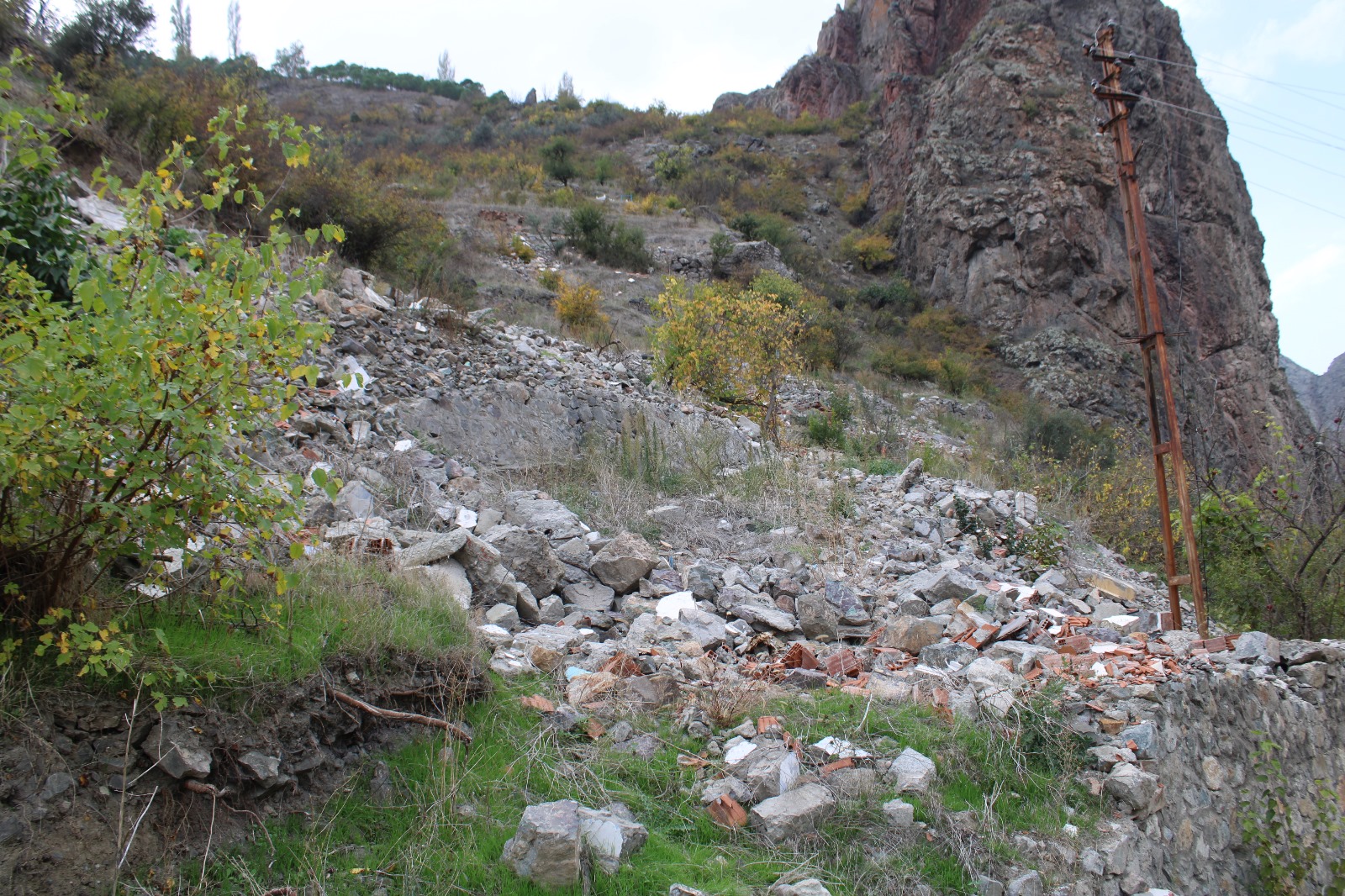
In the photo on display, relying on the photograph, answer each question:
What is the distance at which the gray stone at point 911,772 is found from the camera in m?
2.87

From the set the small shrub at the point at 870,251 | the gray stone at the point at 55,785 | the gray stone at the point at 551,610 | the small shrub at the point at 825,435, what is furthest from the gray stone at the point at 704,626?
the small shrub at the point at 870,251

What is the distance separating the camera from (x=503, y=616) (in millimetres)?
4289

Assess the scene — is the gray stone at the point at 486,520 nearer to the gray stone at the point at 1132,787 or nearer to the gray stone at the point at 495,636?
the gray stone at the point at 495,636

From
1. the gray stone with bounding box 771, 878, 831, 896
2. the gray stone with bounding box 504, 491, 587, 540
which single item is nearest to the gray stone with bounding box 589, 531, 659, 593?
the gray stone with bounding box 504, 491, 587, 540

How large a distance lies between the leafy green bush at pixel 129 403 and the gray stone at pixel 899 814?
2.21 metres

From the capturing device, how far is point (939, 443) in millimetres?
13320

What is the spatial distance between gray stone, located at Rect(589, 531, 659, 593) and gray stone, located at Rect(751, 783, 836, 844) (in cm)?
251

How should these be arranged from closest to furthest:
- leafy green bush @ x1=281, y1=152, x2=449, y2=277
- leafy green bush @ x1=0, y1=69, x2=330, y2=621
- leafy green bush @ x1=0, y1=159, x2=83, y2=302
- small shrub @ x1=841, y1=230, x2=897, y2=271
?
leafy green bush @ x1=0, y1=69, x2=330, y2=621 → leafy green bush @ x1=0, y1=159, x2=83, y2=302 → leafy green bush @ x1=281, y1=152, x2=449, y2=277 → small shrub @ x1=841, y1=230, x2=897, y2=271

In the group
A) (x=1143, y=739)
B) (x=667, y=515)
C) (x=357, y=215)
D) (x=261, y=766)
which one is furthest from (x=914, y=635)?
(x=357, y=215)

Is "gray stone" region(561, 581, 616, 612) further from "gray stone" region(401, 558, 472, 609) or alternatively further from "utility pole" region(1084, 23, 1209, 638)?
"utility pole" region(1084, 23, 1209, 638)

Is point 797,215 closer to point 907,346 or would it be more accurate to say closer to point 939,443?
point 907,346

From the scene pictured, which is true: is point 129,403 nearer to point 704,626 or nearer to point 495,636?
point 495,636

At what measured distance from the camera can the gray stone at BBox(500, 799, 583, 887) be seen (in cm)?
228

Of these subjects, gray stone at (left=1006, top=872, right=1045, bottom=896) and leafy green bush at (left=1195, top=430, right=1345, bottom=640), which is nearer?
gray stone at (left=1006, top=872, right=1045, bottom=896)
